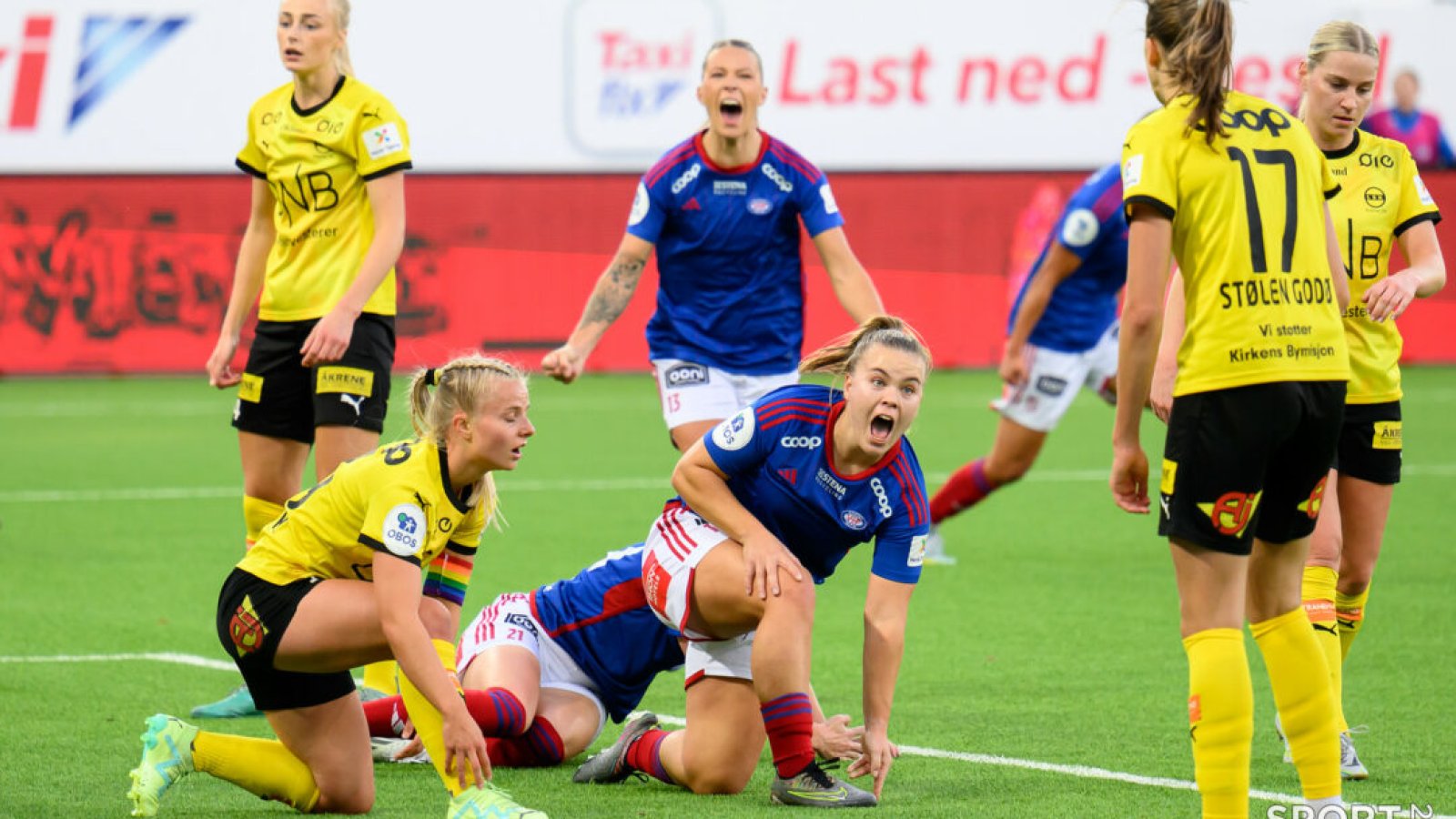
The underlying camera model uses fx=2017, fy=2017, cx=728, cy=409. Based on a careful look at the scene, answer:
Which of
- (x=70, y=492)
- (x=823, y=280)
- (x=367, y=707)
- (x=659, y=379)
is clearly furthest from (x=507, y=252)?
(x=367, y=707)

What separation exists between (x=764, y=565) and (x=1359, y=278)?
193cm

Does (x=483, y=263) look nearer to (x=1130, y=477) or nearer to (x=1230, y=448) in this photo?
(x=1130, y=477)

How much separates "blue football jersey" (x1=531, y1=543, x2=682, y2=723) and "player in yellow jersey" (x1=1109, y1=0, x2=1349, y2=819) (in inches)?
74.0

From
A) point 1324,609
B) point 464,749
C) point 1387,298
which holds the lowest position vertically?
point 464,749

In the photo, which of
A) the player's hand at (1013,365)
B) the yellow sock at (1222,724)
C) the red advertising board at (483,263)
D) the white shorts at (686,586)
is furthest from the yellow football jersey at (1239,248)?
the red advertising board at (483,263)

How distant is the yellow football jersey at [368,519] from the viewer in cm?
492

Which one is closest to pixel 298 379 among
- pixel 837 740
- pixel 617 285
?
pixel 617 285

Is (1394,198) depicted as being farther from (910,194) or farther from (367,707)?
(910,194)

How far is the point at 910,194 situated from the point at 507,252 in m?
4.17

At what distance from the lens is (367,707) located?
6004 millimetres

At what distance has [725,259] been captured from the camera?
7.40m

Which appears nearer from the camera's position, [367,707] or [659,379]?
[367,707]

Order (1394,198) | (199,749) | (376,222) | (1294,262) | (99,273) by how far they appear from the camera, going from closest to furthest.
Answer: (1294,262) → (199,749) → (1394,198) → (376,222) → (99,273)

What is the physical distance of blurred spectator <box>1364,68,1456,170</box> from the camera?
2055 cm
